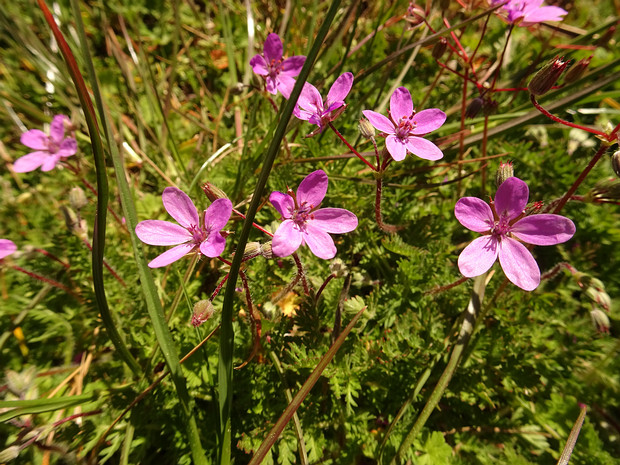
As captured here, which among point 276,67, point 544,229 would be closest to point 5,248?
point 276,67

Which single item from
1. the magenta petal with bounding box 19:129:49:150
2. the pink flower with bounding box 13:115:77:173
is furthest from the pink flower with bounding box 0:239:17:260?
the magenta petal with bounding box 19:129:49:150

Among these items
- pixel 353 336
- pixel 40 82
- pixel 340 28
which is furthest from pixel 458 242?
pixel 40 82

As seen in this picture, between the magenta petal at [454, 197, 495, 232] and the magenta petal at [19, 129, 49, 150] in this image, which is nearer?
the magenta petal at [454, 197, 495, 232]

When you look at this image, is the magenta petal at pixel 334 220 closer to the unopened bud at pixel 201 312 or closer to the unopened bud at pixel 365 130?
the unopened bud at pixel 365 130

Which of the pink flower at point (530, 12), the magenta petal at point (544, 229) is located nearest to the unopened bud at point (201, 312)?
the magenta petal at point (544, 229)

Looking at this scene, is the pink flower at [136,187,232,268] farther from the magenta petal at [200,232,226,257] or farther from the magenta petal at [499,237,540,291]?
the magenta petal at [499,237,540,291]
